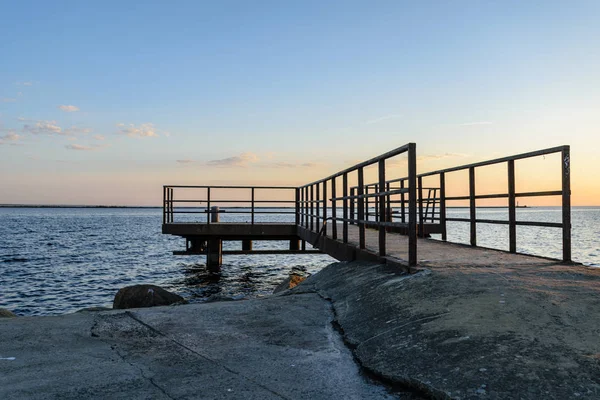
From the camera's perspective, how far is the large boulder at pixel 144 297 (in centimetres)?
826

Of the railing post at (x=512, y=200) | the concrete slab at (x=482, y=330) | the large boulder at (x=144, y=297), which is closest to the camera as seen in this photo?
the concrete slab at (x=482, y=330)

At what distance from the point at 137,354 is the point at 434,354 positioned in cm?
223

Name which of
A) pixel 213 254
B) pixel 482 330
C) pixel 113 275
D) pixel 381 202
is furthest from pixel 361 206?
pixel 113 275

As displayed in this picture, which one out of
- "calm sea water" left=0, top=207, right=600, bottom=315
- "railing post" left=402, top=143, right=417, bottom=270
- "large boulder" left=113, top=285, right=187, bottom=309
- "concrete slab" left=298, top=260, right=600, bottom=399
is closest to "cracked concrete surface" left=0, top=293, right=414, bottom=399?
"concrete slab" left=298, top=260, right=600, bottom=399

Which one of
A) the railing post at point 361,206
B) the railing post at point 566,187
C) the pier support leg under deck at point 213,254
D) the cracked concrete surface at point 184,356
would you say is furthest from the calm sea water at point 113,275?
the railing post at point 566,187

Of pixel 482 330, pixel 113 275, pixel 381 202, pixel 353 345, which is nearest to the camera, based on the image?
pixel 482 330

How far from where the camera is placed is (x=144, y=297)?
8.30 meters

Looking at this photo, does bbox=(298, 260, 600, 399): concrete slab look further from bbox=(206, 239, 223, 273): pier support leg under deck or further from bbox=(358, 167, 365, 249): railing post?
bbox=(206, 239, 223, 273): pier support leg under deck

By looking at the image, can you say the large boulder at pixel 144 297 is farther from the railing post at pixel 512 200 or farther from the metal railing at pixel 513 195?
the railing post at pixel 512 200

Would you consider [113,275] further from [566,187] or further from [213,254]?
[566,187]

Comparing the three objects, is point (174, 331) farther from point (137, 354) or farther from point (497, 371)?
point (497, 371)

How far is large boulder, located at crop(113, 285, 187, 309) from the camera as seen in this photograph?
8.26 meters

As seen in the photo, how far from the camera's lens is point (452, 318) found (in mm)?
3600

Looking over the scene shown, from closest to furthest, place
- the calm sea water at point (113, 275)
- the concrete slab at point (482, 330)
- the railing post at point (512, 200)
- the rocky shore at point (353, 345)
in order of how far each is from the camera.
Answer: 1. the concrete slab at point (482, 330)
2. the rocky shore at point (353, 345)
3. the railing post at point (512, 200)
4. the calm sea water at point (113, 275)
